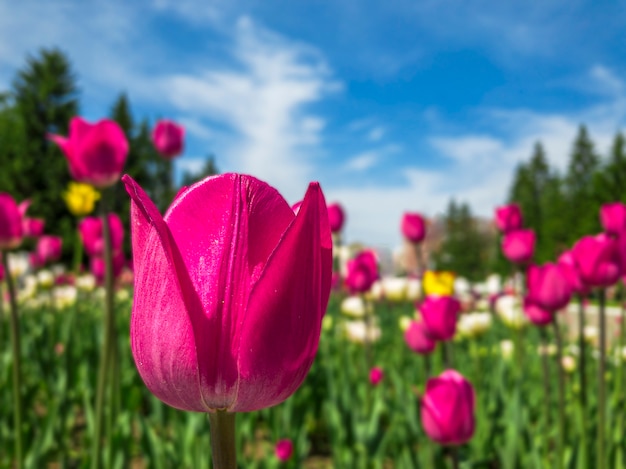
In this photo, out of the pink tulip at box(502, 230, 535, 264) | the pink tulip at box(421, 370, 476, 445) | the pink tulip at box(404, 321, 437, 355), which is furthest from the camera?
the pink tulip at box(502, 230, 535, 264)

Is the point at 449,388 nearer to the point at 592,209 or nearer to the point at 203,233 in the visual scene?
the point at 203,233

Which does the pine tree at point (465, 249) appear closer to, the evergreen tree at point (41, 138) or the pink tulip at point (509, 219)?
the evergreen tree at point (41, 138)

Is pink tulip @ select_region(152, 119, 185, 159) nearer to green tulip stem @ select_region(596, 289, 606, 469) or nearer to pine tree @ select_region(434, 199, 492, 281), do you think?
green tulip stem @ select_region(596, 289, 606, 469)

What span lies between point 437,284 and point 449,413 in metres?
2.34

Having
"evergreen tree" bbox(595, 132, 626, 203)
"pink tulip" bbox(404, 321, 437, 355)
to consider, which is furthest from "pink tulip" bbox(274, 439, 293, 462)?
"evergreen tree" bbox(595, 132, 626, 203)

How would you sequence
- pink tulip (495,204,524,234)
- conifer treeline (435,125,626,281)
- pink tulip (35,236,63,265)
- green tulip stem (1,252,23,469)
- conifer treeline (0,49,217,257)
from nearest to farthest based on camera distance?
1. green tulip stem (1,252,23,469)
2. pink tulip (495,204,524,234)
3. pink tulip (35,236,63,265)
4. conifer treeline (435,125,626,281)
5. conifer treeline (0,49,217,257)

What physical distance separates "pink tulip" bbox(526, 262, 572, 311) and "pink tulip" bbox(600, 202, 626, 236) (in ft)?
1.61

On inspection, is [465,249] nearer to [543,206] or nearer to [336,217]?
[543,206]

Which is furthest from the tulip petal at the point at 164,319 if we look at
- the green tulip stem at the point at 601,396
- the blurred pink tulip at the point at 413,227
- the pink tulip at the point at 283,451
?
the blurred pink tulip at the point at 413,227

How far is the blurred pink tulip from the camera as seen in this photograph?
290 cm

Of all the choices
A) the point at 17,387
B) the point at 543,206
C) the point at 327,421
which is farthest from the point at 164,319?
the point at 543,206

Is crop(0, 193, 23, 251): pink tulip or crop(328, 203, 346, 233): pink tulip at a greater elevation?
crop(328, 203, 346, 233): pink tulip

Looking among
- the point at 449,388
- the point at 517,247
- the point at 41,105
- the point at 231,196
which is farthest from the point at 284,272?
the point at 41,105

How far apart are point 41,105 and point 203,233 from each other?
39982 millimetres
